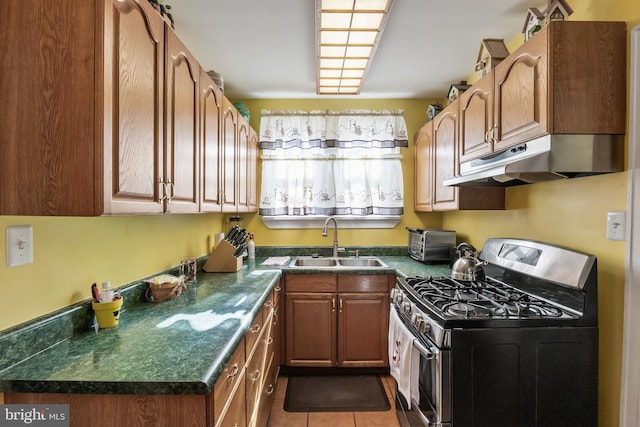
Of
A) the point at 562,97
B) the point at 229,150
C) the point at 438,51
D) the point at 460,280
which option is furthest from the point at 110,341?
the point at 438,51

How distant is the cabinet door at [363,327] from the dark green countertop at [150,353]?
1.07m

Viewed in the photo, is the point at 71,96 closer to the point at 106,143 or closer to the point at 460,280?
the point at 106,143

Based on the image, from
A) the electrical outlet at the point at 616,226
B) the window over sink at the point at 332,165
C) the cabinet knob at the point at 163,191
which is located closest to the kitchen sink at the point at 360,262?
the window over sink at the point at 332,165

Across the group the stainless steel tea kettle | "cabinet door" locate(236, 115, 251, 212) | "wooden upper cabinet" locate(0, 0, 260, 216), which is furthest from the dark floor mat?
"wooden upper cabinet" locate(0, 0, 260, 216)

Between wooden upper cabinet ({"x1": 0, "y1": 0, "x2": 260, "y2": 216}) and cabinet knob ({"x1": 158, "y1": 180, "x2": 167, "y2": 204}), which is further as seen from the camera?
cabinet knob ({"x1": 158, "y1": 180, "x2": 167, "y2": 204})

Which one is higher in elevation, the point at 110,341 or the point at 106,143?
the point at 106,143

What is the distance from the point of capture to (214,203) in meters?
1.95

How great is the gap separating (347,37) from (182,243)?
169 cm

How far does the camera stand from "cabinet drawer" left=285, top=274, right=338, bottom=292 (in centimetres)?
263

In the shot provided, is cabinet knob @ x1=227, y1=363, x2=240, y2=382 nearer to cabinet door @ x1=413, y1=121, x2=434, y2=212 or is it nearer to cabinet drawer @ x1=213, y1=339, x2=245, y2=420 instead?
cabinet drawer @ x1=213, y1=339, x2=245, y2=420

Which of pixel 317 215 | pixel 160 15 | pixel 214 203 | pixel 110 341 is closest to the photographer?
pixel 110 341

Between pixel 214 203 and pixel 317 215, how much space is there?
1.38 meters

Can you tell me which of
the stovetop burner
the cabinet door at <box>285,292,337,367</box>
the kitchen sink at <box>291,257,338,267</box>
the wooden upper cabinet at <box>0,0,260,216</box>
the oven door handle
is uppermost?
the wooden upper cabinet at <box>0,0,260,216</box>

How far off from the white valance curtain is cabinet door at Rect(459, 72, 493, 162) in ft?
3.43
